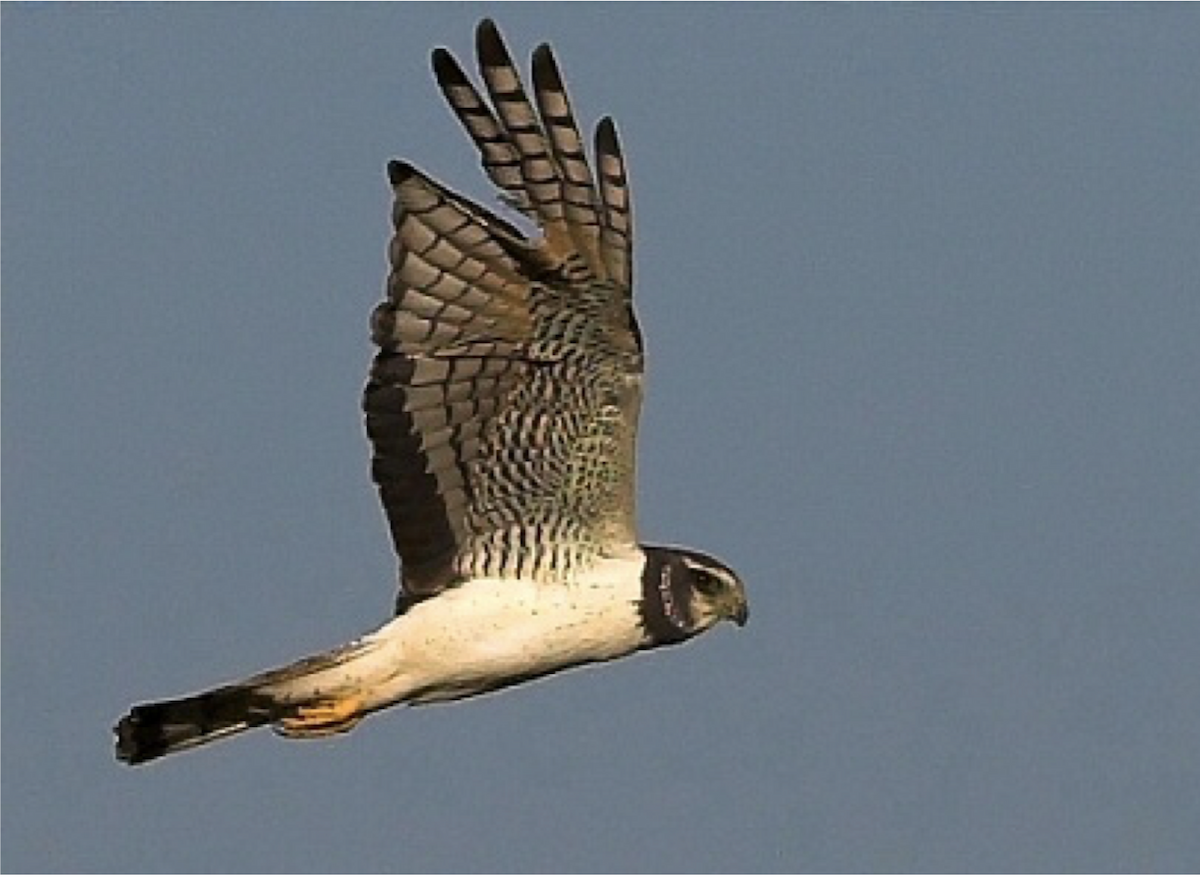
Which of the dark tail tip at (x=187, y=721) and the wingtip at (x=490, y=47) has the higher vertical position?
the wingtip at (x=490, y=47)

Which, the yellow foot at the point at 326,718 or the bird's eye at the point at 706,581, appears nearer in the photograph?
the yellow foot at the point at 326,718

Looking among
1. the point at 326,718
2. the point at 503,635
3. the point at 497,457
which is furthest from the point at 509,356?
the point at 326,718

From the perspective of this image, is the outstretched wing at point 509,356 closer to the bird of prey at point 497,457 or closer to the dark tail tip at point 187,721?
the bird of prey at point 497,457

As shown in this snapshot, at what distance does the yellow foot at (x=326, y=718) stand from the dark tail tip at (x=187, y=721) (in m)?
0.14

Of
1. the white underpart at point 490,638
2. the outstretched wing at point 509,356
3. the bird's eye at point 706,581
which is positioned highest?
the outstretched wing at point 509,356

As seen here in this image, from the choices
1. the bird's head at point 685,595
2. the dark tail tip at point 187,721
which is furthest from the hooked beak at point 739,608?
the dark tail tip at point 187,721

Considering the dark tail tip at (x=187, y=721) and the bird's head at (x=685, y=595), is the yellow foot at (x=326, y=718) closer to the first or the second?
the dark tail tip at (x=187, y=721)

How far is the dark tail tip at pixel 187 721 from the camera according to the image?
50.3 ft

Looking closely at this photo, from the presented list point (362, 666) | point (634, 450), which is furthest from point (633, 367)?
point (362, 666)

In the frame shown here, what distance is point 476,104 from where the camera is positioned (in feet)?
48.6

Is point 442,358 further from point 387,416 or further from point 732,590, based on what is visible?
point 732,590

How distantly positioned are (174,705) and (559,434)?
1.72 m

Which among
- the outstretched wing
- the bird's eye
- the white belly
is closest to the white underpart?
the white belly

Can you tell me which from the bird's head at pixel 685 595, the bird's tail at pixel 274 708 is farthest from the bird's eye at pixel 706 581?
the bird's tail at pixel 274 708
